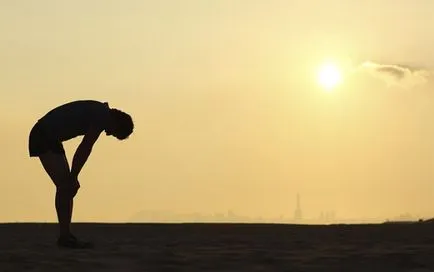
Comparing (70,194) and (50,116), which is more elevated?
(50,116)

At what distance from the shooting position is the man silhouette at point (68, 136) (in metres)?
7.63

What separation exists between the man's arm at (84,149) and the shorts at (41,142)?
0.71 ft

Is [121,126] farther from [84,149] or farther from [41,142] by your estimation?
[41,142]

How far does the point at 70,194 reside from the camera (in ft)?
25.2

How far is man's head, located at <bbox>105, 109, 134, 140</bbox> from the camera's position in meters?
7.59

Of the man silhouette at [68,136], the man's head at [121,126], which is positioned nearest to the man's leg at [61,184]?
the man silhouette at [68,136]
